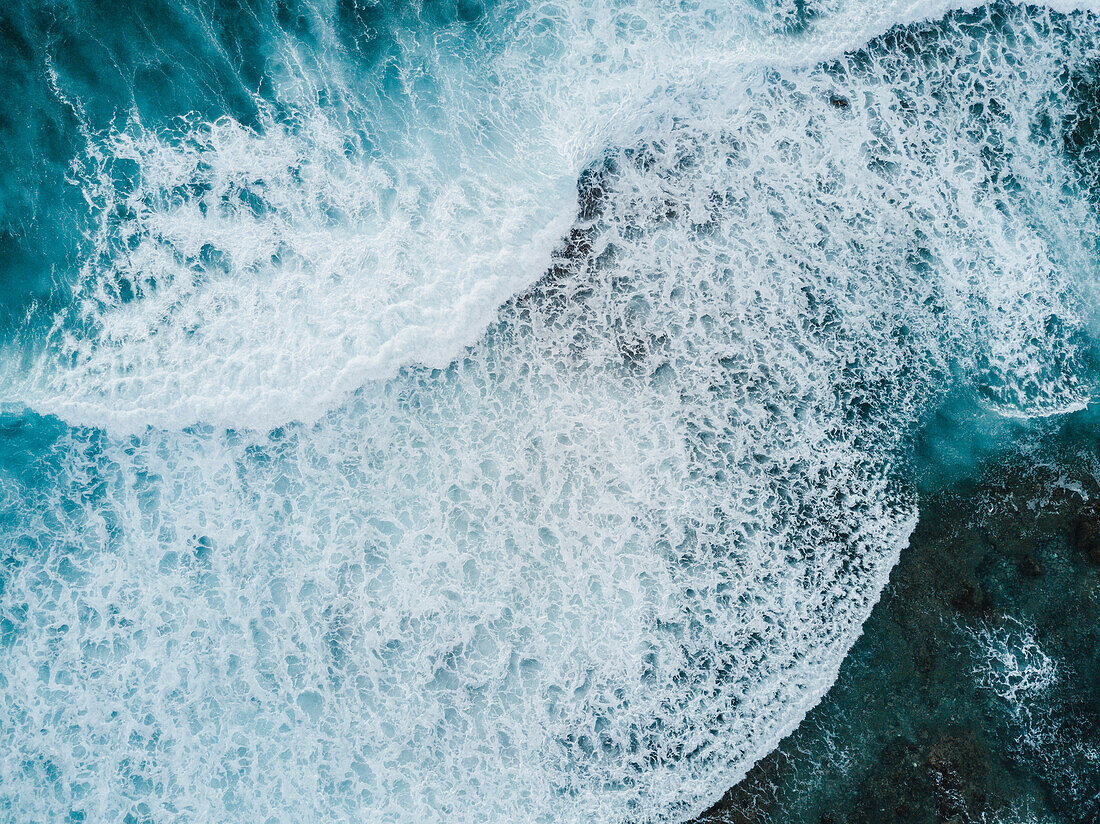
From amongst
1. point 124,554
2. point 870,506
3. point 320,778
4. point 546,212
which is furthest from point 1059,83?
point 124,554

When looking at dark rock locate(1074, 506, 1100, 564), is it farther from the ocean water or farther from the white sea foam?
the white sea foam

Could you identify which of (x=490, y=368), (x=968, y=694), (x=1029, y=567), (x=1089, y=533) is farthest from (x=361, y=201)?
(x=1089, y=533)

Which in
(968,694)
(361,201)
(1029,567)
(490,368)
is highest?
(361,201)

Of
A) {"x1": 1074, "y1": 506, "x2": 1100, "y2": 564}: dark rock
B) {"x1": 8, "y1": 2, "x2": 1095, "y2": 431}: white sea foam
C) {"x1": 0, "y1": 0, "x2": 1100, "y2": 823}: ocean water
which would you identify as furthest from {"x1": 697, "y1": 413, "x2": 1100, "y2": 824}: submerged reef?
{"x1": 8, "y1": 2, "x2": 1095, "y2": 431}: white sea foam

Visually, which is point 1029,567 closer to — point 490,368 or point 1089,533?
point 1089,533

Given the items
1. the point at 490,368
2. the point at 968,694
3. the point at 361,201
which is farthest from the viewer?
the point at 361,201

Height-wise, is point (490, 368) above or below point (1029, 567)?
above

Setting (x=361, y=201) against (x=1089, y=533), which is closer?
(x=1089, y=533)

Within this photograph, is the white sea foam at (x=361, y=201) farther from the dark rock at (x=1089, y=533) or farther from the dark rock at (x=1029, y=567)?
the dark rock at (x=1029, y=567)

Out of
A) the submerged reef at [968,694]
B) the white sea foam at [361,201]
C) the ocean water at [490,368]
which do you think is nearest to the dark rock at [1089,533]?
the submerged reef at [968,694]
